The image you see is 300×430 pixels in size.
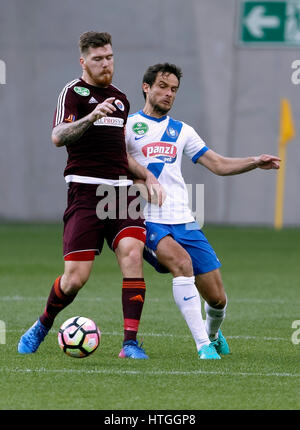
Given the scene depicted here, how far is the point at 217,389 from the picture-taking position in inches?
219

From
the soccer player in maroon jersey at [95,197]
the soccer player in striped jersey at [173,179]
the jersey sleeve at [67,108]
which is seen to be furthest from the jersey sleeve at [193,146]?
the jersey sleeve at [67,108]

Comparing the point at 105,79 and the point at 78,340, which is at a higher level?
the point at 105,79

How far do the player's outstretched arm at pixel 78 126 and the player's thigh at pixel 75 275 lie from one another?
34.9 inches

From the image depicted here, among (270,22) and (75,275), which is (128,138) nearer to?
(75,275)

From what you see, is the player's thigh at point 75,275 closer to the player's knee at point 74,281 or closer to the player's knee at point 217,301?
the player's knee at point 74,281

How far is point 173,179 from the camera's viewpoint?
7227mm

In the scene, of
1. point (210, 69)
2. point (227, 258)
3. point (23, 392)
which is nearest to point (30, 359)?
point (23, 392)

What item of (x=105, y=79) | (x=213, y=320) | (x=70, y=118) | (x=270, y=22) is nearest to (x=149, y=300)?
(x=213, y=320)

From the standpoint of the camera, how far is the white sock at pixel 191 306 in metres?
6.73

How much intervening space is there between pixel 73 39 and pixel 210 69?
3.62m

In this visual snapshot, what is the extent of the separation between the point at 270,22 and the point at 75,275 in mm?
16684

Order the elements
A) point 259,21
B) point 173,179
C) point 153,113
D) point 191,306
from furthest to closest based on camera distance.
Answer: point 259,21 → point 153,113 → point 173,179 → point 191,306

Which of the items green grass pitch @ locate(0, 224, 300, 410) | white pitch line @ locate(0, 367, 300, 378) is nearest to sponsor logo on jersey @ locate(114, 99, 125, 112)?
green grass pitch @ locate(0, 224, 300, 410)

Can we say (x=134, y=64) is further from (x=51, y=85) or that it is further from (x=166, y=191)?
(x=166, y=191)
